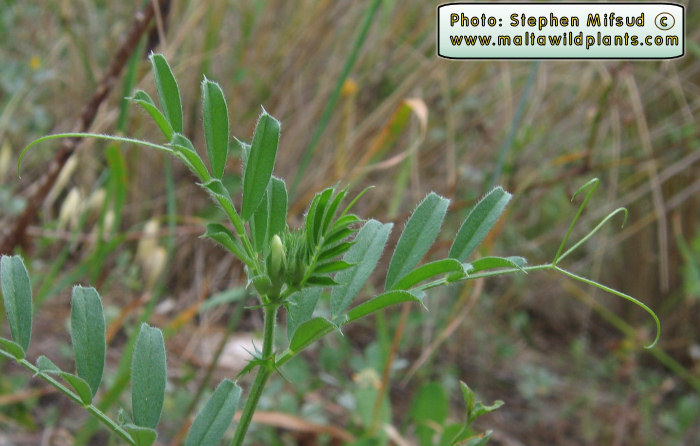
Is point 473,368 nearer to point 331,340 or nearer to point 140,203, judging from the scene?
point 331,340

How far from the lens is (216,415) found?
429 mm

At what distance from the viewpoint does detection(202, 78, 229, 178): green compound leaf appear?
420 millimetres

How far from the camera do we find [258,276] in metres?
0.37

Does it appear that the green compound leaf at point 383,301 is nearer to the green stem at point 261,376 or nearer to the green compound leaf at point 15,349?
the green stem at point 261,376

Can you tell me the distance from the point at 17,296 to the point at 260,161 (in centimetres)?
17

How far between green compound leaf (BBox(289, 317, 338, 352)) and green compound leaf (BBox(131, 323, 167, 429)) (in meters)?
0.08

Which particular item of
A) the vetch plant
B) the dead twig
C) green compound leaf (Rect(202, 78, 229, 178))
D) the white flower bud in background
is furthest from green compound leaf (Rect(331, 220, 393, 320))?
the white flower bud in background

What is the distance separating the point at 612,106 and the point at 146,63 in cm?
91

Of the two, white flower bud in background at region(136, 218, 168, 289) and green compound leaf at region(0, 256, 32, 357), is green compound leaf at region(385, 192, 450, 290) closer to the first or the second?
green compound leaf at region(0, 256, 32, 357)

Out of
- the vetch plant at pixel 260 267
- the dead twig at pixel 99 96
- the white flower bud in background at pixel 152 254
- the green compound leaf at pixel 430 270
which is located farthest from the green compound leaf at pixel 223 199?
the white flower bud in background at pixel 152 254

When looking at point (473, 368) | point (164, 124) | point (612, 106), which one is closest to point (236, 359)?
point (473, 368)

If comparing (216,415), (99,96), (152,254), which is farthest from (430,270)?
(152,254)

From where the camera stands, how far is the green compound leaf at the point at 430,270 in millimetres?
405

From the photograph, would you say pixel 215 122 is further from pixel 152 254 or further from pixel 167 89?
pixel 152 254
